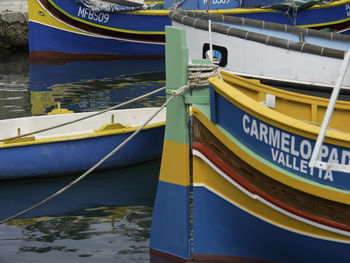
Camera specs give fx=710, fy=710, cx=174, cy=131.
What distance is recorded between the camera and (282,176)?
5406 millimetres

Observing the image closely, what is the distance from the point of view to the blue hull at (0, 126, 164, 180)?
345 inches

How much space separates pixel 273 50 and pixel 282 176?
138 inches

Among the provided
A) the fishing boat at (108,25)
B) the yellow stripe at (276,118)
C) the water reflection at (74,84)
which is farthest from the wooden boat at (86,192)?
the fishing boat at (108,25)

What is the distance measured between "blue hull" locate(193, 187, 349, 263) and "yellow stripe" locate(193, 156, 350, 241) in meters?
0.06

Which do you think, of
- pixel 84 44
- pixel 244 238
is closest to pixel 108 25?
pixel 84 44

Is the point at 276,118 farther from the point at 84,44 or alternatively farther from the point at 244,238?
the point at 84,44

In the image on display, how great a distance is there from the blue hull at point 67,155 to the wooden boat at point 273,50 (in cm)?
133

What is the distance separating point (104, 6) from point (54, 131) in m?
9.07

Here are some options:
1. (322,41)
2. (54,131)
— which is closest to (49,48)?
(54,131)

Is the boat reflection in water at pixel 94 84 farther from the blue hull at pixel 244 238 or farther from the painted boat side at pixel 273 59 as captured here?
the blue hull at pixel 244 238

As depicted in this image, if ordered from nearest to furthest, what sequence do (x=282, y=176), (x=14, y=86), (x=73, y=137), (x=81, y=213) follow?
(x=282, y=176)
(x=81, y=213)
(x=73, y=137)
(x=14, y=86)

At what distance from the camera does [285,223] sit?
5668mm

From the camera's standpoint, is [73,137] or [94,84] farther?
[94,84]

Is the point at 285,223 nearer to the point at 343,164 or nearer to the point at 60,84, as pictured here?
the point at 343,164
